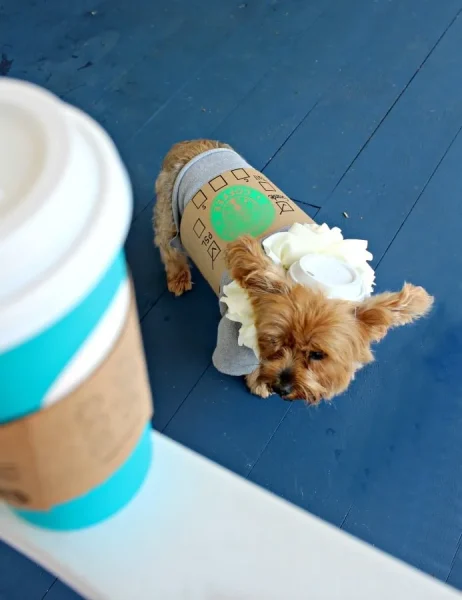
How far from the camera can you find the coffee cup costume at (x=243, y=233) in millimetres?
1181

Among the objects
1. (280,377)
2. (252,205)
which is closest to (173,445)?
(280,377)

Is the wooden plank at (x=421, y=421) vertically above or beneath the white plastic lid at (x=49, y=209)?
beneath

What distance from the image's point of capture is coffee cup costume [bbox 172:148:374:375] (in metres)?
1.18


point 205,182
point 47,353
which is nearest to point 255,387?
point 205,182

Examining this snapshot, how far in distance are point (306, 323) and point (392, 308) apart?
7.2 inches

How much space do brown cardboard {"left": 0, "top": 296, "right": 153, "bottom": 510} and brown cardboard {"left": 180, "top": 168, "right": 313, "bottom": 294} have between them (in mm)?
Answer: 936

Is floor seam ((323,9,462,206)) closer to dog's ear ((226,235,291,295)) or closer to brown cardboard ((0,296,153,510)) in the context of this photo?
dog's ear ((226,235,291,295))

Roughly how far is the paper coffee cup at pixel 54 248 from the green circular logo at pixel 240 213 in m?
0.99

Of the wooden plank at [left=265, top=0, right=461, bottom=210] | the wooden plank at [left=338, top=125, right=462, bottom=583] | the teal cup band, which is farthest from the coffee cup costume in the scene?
the teal cup band

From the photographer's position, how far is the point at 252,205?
4.44ft

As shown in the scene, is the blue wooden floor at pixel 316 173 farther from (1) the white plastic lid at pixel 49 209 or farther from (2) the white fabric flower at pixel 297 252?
(1) the white plastic lid at pixel 49 209

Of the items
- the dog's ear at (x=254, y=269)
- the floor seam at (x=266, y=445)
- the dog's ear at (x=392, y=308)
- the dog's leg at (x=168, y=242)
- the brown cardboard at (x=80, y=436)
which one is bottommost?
the floor seam at (x=266, y=445)

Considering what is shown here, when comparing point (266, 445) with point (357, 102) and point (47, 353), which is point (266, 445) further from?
point (357, 102)

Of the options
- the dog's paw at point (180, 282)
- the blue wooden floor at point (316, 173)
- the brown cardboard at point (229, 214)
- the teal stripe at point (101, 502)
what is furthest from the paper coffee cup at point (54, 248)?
the dog's paw at point (180, 282)
